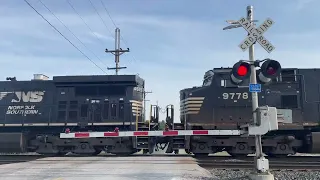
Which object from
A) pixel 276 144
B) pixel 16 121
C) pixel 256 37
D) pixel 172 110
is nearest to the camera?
pixel 256 37

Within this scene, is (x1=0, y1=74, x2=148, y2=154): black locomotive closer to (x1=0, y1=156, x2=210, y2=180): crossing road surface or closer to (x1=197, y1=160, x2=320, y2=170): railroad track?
(x1=0, y1=156, x2=210, y2=180): crossing road surface

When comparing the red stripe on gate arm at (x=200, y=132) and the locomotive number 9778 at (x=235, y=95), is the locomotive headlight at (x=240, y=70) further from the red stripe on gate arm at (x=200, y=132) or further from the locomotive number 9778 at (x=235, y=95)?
the locomotive number 9778 at (x=235, y=95)

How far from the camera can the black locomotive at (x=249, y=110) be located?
1203cm

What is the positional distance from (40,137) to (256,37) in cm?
973

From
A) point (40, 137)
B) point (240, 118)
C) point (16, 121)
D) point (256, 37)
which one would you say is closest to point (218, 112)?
point (240, 118)

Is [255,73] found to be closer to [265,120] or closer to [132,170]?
[265,120]

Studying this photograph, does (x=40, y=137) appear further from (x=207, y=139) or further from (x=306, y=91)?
(x=306, y=91)

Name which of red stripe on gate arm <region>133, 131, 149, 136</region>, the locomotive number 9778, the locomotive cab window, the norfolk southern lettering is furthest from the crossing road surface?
the locomotive cab window

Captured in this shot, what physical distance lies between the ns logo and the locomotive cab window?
10217 mm

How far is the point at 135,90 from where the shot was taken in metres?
13.8

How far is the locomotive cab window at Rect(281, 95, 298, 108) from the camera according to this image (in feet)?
39.9

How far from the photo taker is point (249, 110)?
40.0ft

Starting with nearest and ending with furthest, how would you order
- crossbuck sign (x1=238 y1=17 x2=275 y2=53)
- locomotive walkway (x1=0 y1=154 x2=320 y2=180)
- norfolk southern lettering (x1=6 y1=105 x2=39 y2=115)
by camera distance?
crossbuck sign (x1=238 y1=17 x2=275 y2=53)
locomotive walkway (x1=0 y1=154 x2=320 y2=180)
norfolk southern lettering (x1=6 y1=105 x2=39 y2=115)

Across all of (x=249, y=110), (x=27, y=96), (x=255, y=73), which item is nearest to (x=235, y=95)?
(x=249, y=110)
